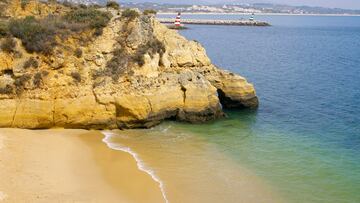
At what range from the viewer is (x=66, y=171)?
17578 mm

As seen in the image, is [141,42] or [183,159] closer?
[183,159]

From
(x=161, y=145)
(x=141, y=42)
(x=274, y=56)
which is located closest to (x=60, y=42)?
(x=141, y=42)

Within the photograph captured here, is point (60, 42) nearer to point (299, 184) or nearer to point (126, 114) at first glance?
point (126, 114)

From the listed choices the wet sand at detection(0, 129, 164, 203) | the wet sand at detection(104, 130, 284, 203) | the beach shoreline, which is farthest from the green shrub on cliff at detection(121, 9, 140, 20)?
the beach shoreline

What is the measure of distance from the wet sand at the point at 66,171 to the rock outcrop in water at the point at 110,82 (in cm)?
134

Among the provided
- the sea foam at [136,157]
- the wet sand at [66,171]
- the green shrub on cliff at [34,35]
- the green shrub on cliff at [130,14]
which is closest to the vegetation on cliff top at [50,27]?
the green shrub on cliff at [34,35]

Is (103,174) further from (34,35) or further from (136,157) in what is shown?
(34,35)

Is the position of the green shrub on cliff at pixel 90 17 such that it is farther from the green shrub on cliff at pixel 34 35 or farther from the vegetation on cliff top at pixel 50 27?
the green shrub on cliff at pixel 34 35

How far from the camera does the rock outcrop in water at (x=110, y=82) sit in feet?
75.2

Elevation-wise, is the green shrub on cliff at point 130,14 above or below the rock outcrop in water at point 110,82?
above

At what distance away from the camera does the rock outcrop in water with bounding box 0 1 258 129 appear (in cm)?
2291

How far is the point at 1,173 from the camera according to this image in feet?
53.1

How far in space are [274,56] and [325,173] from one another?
39.8 m

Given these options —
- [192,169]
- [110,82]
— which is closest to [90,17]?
[110,82]
